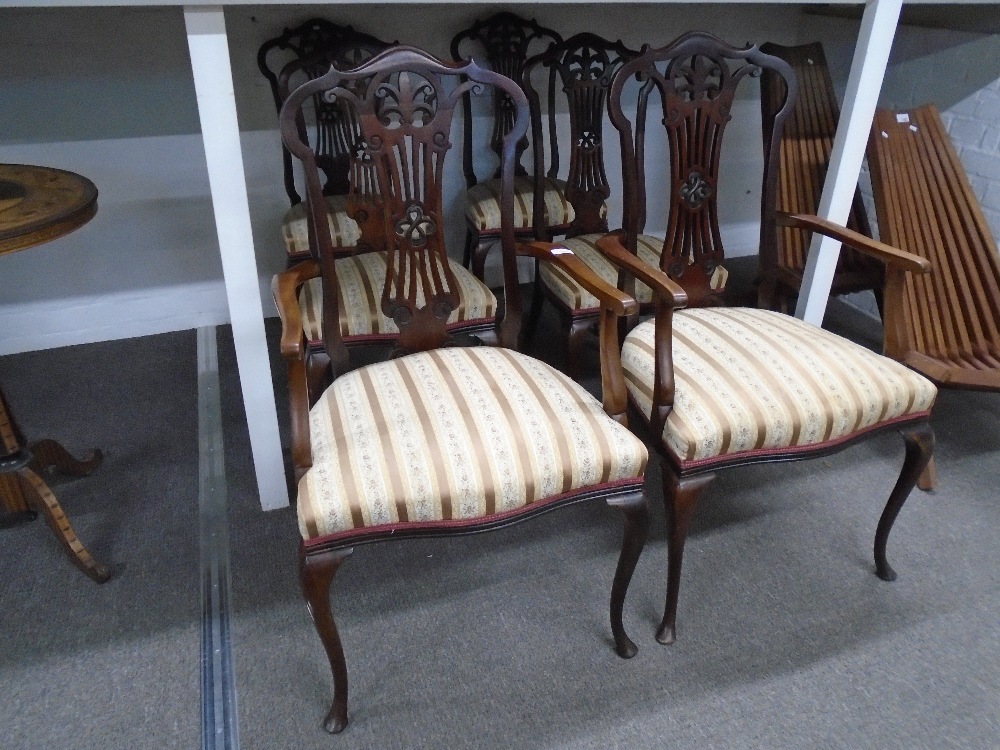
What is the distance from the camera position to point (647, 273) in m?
1.26

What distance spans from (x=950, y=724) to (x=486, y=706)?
802 millimetres

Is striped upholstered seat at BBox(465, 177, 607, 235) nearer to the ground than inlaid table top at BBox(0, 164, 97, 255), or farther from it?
nearer to the ground

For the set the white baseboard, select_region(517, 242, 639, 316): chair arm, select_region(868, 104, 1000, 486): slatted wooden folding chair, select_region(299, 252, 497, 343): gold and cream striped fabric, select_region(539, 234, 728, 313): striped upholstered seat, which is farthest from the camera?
the white baseboard

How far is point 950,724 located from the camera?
1214 mm

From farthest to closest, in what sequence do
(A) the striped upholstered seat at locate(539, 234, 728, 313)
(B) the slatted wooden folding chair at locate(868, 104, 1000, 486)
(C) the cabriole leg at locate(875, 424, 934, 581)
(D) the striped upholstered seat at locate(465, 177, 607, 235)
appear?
(D) the striped upholstered seat at locate(465, 177, 607, 235) → (B) the slatted wooden folding chair at locate(868, 104, 1000, 486) → (A) the striped upholstered seat at locate(539, 234, 728, 313) → (C) the cabriole leg at locate(875, 424, 934, 581)

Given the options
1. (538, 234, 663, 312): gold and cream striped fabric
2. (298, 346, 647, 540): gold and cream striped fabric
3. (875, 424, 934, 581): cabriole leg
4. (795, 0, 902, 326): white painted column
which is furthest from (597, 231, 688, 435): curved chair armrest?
(795, 0, 902, 326): white painted column

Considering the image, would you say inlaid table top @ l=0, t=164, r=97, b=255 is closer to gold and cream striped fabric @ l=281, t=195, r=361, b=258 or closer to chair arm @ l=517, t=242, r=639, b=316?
gold and cream striped fabric @ l=281, t=195, r=361, b=258

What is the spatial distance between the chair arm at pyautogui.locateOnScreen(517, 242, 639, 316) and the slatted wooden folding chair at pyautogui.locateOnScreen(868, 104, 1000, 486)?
3.40 feet

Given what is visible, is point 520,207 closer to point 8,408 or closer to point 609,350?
point 609,350

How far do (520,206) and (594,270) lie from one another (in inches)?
18.9

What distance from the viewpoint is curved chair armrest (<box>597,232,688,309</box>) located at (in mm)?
1195

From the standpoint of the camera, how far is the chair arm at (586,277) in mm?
1146

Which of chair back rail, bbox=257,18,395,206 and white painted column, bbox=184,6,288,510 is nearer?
white painted column, bbox=184,6,288,510

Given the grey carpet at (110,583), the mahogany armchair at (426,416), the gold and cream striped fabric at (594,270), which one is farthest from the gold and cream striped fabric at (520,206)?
the grey carpet at (110,583)
